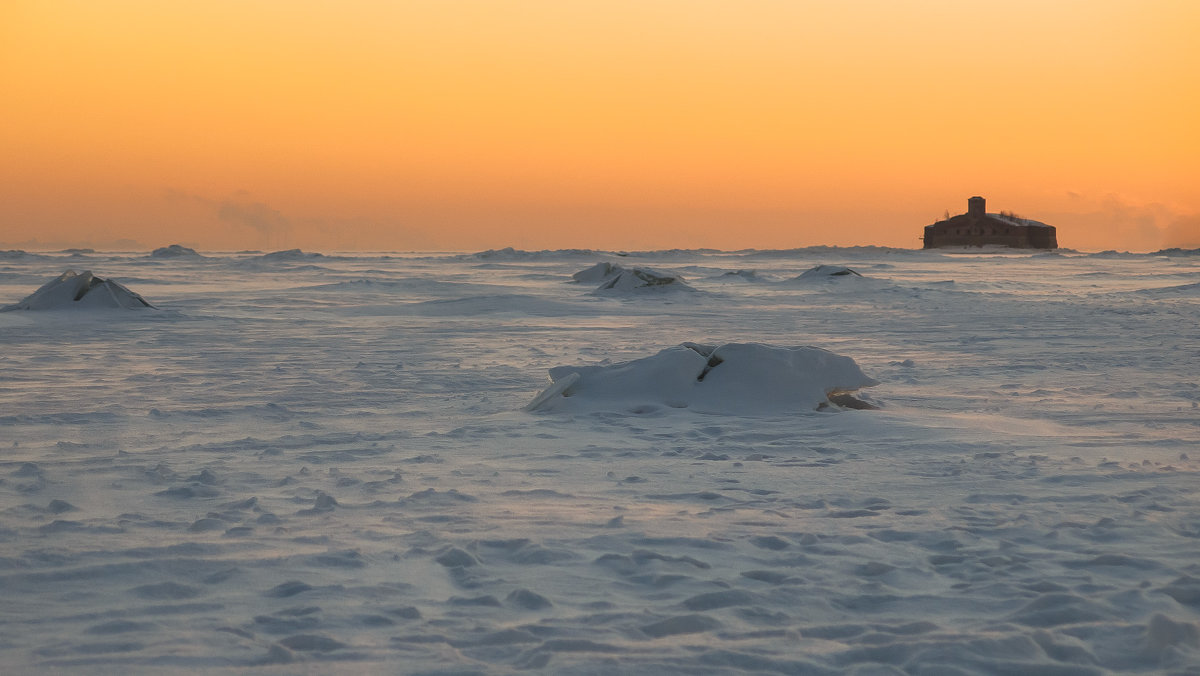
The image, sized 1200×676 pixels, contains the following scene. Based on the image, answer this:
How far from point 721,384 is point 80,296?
13185mm

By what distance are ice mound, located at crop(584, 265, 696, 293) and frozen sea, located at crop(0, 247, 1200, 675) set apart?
14.6m

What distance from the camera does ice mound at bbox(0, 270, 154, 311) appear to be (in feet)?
51.5

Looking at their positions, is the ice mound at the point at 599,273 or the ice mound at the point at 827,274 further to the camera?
the ice mound at the point at 827,274

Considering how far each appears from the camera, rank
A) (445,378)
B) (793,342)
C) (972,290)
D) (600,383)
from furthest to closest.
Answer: (972,290), (793,342), (445,378), (600,383)

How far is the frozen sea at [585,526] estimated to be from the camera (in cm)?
273

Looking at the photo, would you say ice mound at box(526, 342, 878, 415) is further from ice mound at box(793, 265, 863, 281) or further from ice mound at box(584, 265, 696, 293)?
ice mound at box(793, 265, 863, 281)

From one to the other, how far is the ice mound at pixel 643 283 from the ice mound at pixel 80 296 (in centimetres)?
1098

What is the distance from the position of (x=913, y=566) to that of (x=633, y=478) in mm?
1681

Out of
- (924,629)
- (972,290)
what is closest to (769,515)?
(924,629)

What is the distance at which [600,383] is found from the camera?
7.15 meters

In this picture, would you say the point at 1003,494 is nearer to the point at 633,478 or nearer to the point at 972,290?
the point at 633,478

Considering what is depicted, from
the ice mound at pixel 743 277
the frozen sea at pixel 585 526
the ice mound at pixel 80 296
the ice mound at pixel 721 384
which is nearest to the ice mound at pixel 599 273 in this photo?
the ice mound at pixel 743 277

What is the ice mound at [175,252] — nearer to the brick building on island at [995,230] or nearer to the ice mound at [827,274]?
the ice mound at [827,274]

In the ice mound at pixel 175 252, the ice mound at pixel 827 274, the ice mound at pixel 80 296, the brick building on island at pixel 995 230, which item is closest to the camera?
the ice mound at pixel 80 296
